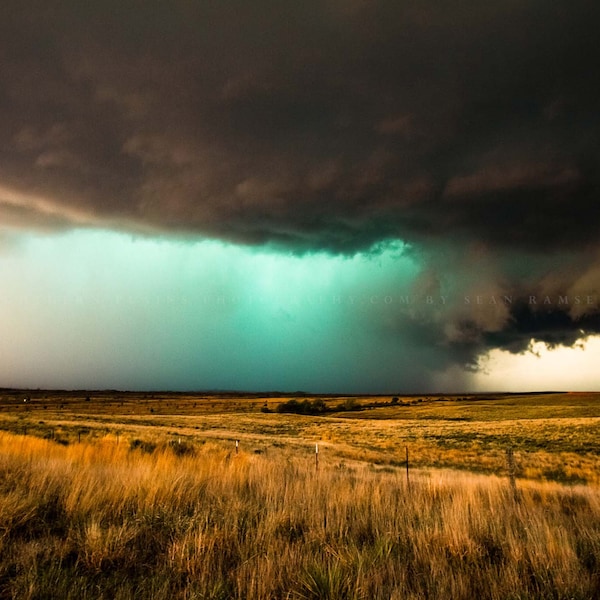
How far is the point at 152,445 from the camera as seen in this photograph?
19.8 m

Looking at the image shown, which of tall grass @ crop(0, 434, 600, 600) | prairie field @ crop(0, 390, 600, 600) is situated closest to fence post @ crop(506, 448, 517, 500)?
prairie field @ crop(0, 390, 600, 600)

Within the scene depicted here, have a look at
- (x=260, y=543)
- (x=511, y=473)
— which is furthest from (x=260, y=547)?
(x=511, y=473)

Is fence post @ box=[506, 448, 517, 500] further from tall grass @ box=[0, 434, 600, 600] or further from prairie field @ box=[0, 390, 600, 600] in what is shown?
tall grass @ box=[0, 434, 600, 600]

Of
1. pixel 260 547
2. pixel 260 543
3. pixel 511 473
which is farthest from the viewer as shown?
pixel 511 473

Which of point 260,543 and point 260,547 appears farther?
point 260,543

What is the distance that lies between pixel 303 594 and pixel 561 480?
22.8 meters

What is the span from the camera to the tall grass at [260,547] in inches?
146

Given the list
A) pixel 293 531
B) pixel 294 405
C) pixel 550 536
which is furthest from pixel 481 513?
pixel 294 405

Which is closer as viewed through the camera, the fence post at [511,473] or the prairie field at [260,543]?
the prairie field at [260,543]

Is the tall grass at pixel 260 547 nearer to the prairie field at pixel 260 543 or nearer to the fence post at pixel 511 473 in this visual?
the prairie field at pixel 260 543

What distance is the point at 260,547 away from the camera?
4.60 meters

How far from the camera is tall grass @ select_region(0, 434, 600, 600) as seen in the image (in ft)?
12.2

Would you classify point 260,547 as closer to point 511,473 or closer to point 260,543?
point 260,543

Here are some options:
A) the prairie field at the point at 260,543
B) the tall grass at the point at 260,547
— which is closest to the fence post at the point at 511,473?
the prairie field at the point at 260,543
